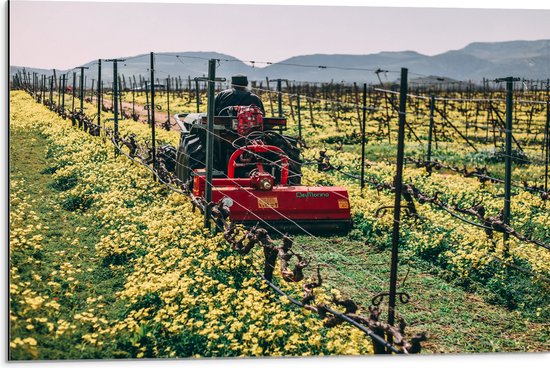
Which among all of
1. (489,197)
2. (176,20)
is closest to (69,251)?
(176,20)

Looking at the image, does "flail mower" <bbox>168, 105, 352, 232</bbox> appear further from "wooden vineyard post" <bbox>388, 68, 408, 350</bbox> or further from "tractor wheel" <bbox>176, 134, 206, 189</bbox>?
"wooden vineyard post" <bbox>388, 68, 408, 350</bbox>

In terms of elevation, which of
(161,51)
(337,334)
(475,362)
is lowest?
(475,362)

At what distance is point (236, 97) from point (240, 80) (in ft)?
1.20

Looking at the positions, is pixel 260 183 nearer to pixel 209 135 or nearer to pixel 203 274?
pixel 209 135

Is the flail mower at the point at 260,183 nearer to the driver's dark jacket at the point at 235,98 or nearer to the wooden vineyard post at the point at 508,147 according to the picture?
the driver's dark jacket at the point at 235,98

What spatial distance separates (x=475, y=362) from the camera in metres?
6.75

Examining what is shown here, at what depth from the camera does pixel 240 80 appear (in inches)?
448

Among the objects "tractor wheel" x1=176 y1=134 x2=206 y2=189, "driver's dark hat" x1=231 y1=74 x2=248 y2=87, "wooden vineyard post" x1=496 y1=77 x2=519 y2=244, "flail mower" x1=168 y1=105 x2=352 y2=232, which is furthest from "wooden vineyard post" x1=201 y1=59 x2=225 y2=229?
"wooden vineyard post" x1=496 y1=77 x2=519 y2=244

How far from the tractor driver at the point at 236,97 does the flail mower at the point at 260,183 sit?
12.2 inches

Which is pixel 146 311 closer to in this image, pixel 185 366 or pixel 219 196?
pixel 185 366

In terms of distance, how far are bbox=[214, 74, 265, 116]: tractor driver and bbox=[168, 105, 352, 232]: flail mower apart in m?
0.31

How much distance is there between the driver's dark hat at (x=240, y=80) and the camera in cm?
1130

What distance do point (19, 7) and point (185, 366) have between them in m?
4.23

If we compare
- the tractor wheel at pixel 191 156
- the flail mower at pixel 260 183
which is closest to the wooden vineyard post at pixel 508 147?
the flail mower at pixel 260 183
